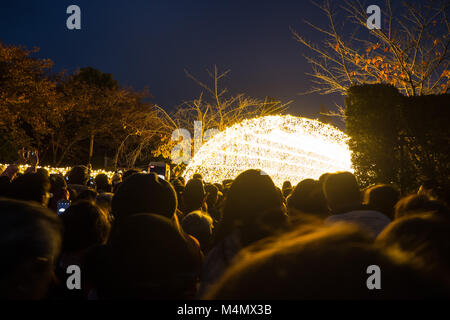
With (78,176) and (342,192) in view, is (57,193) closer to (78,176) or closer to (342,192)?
(78,176)

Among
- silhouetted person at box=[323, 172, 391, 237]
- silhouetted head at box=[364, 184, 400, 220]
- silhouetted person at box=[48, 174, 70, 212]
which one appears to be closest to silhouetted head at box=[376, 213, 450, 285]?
silhouetted person at box=[323, 172, 391, 237]

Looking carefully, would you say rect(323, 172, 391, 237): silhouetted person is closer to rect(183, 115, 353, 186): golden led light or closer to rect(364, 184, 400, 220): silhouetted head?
rect(364, 184, 400, 220): silhouetted head

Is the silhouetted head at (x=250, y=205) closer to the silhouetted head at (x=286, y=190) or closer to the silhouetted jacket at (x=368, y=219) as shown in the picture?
the silhouetted jacket at (x=368, y=219)

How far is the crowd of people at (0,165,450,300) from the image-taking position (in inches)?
30.9

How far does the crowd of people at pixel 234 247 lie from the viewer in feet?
2.58

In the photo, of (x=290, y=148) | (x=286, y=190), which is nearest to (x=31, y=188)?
(x=286, y=190)

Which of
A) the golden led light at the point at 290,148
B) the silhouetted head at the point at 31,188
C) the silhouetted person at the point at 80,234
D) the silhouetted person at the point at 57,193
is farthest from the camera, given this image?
the golden led light at the point at 290,148

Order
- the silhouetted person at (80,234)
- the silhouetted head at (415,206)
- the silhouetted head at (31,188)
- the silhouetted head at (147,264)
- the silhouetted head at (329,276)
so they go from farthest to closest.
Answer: the silhouetted head at (31,188) < the silhouetted head at (415,206) < the silhouetted person at (80,234) < the silhouetted head at (147,264) < the silhouetted head at (329,276)

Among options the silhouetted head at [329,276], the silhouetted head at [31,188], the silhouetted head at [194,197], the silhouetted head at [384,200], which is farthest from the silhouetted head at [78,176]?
the silhouetted head at [329,276]

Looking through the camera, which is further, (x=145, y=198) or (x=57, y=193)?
(x=57, y=193)

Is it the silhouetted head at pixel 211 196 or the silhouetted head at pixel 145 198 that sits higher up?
the silhouetted head at pixel 211 196

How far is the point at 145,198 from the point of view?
2518 mm

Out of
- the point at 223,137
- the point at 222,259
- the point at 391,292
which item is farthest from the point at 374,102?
the point at 391,292

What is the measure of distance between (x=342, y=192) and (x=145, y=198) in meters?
1.91
